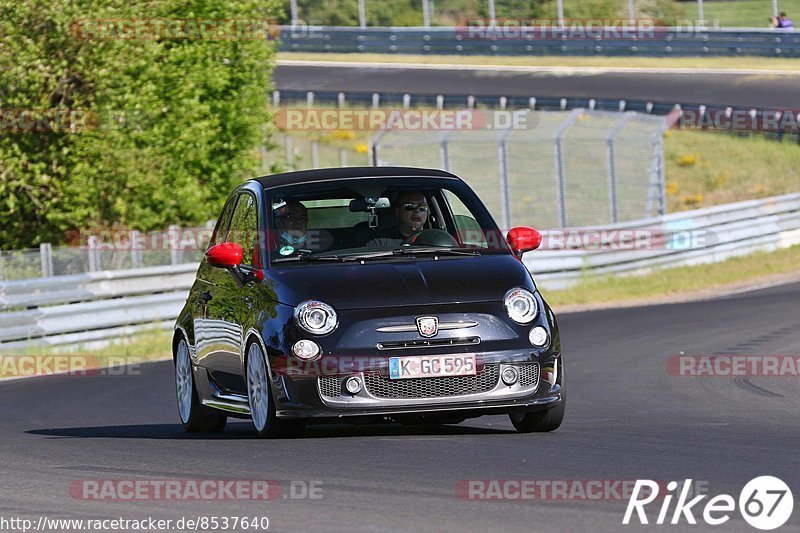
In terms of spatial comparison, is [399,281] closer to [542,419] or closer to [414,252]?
[414,252]

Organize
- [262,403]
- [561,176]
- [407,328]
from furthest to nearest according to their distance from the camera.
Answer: [561,176] < [262,403] < [407,328]

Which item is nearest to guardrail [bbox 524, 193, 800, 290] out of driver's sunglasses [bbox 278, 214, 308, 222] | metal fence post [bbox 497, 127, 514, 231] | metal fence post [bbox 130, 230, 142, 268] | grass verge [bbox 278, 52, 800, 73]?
metal fence post [bbox 497, 127, 514, 231]

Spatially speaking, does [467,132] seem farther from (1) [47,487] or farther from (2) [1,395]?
(1) [47,487]

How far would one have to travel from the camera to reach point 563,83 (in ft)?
164

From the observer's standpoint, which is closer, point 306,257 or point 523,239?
point 306,257

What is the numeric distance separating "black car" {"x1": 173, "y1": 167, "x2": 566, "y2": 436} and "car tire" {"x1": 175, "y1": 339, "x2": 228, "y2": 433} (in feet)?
1.14

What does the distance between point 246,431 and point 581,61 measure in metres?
44.5

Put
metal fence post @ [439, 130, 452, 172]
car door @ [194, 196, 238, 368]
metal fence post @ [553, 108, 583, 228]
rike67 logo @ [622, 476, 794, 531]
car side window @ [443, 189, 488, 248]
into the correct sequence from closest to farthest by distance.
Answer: rike67 logo @ [622, 476, 794, 531], car side window @ [443, 189, 488, 248], car door @ [194, 196, 238, 368], metal fence post @ [439, 130, 452, 172], metal fence post @ [553, 108, 583, 228]

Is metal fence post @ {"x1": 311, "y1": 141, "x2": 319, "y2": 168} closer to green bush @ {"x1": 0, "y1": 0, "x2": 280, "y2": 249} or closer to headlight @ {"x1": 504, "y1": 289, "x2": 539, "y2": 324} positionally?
green bush @ {"x1": 0, "y1": 0, "x2": 280, "y2": 249}

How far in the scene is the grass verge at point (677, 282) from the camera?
2491 cm

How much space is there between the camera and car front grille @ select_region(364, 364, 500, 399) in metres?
8.77

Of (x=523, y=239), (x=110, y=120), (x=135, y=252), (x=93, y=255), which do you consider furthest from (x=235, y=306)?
(x=110, y=120)

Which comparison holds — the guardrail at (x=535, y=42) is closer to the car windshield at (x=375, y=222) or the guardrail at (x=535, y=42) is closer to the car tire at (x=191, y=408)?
the car tire at (x=191, y=408)

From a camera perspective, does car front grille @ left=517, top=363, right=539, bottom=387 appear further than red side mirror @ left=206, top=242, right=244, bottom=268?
No
